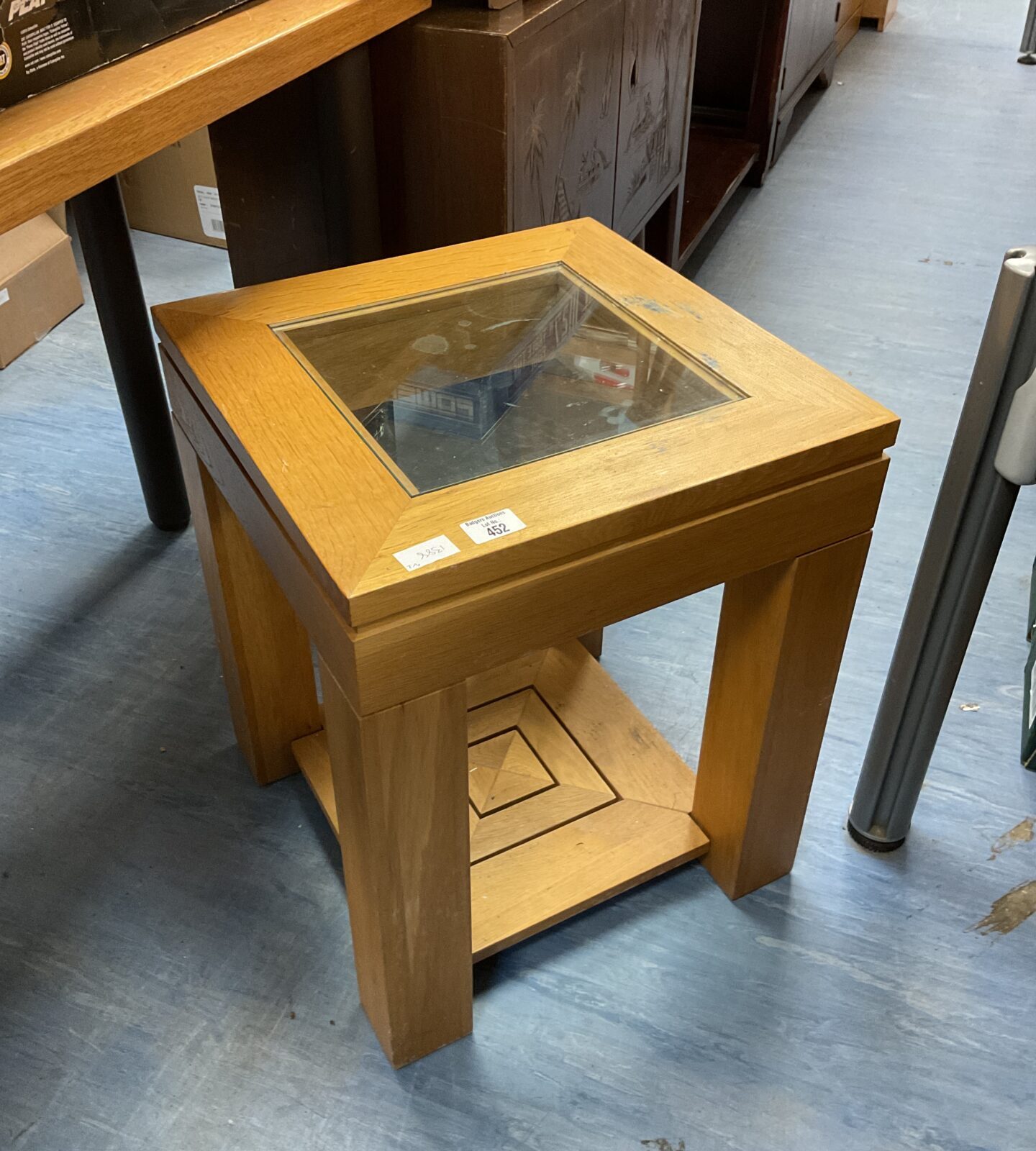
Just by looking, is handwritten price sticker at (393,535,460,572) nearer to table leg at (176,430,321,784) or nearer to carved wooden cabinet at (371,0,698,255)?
table leg at (176,430,321,784)

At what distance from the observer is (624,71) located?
5.09ft

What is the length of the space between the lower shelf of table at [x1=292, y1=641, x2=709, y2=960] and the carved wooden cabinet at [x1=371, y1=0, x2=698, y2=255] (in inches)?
20.7

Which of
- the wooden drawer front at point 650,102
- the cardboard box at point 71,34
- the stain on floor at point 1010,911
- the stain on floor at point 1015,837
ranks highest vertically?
the cardboard box at point 71,34

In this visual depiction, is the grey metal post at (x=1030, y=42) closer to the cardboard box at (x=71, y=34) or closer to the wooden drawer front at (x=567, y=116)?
the wooden drawer front at (x=567, y=116)

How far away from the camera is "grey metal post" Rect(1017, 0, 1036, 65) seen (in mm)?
3291

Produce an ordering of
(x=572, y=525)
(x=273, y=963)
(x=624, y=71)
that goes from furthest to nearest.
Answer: (x=624, y=71) → (x=273, y=963) → (x=572, y=525)

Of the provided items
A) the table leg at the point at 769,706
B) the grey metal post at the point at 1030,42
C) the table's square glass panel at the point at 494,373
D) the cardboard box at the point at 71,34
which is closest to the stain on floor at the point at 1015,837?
the table leg at the point at 769,706

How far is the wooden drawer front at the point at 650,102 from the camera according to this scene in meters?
1.58

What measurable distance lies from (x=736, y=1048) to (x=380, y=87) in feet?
3.46

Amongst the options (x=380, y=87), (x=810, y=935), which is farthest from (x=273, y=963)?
(x=380, y=87)

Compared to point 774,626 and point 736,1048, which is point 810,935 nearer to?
point 736,1048

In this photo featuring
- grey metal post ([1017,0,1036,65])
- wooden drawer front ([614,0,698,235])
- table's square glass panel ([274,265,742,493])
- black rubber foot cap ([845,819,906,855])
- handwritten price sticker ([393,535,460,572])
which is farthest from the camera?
grey metal post ([1017,0,1036,65])

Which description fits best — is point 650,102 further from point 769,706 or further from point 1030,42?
point 1030,42

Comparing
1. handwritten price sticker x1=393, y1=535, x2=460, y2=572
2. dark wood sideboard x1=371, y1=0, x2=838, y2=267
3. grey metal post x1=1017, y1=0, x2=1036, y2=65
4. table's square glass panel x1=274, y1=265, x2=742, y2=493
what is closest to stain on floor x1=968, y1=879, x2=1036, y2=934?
table's square glass panel x1=274, y1=265, x2=742, y2=493
